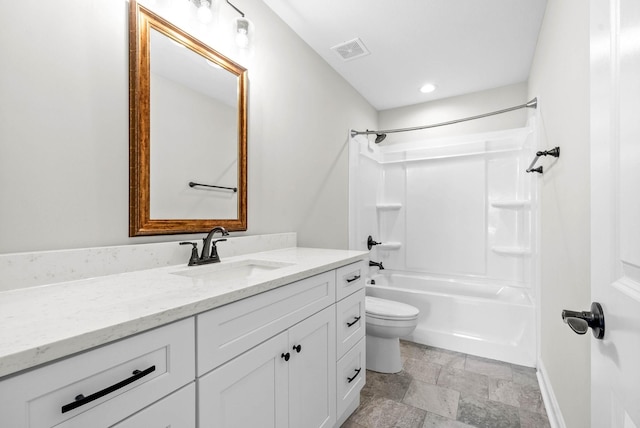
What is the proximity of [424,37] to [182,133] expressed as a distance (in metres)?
1.90

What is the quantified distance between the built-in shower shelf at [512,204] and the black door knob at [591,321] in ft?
8.26

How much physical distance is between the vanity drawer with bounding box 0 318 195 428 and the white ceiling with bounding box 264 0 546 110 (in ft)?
6.69

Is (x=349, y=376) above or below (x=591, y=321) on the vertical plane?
below

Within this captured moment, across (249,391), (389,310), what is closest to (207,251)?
(249,391)

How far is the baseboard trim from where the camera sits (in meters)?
1.48

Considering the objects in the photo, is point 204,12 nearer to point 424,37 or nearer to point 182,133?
point 182,133

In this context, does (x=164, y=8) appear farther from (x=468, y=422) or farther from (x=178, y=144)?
(x=468, y=422)

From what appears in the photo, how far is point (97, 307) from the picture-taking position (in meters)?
0.70

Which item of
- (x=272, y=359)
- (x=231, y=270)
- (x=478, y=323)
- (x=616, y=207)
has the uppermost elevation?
(x=616, y=207)

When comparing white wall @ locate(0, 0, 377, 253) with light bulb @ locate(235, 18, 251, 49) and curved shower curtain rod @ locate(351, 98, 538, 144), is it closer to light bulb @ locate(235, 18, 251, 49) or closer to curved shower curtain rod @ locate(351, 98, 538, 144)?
light bulb @ locate(235, 18, 251, 49)

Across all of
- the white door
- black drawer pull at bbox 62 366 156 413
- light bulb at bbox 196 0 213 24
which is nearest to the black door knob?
the white door

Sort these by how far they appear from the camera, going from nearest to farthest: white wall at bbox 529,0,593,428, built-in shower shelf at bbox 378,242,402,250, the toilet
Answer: white wall at bbox 529,0,593,428 < the toilet < built-in shower shelf at bbox 378,242,402,250

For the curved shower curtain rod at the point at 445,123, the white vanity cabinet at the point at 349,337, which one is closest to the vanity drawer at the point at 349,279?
the white vanity cabinet at the point at 349,337

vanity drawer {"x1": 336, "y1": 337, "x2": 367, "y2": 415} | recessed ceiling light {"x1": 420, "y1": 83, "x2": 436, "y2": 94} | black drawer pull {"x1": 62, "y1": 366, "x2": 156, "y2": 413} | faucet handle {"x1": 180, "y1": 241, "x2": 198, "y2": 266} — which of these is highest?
recessed ceiling light {"x1": 420, "y1": 83, "x2": 436, "y2": 94}
